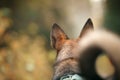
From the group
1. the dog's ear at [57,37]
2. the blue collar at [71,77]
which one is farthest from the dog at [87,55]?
the dog's ear at [57,37]

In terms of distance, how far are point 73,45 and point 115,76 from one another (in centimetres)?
100

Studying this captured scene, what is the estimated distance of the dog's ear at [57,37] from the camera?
325cm

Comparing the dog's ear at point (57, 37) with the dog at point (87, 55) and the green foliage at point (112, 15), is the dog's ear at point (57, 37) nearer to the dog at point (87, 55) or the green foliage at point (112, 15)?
the dog at point (87, 55)

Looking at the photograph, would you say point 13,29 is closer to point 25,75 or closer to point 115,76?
point 25,75

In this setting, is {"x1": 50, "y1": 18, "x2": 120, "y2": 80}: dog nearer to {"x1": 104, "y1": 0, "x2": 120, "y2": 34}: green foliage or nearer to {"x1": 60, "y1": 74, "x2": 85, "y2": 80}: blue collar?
{"x1": 60, "y1": 74, "x2": 85, "y2": 80}: blue collar

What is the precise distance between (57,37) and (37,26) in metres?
2.88

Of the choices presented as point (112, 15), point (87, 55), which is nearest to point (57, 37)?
point (87, 55)

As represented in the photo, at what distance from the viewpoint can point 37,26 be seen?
619 cm

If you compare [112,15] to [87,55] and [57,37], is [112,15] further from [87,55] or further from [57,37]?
[87,55]

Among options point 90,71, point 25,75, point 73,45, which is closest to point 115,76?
point 90,71

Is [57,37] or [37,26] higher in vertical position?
[37,26]

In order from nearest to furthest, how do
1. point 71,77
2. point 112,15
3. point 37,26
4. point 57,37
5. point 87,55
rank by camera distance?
point 87,55 → point 71,77 → point 57,37 → point 37,26 → point 112,15

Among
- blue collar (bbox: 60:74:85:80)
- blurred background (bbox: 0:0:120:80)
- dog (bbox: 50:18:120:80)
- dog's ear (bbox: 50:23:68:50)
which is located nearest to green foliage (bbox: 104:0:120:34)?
blurred background (bbox: 0:0:120:80)

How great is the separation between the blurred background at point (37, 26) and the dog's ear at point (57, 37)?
243 centimetres
